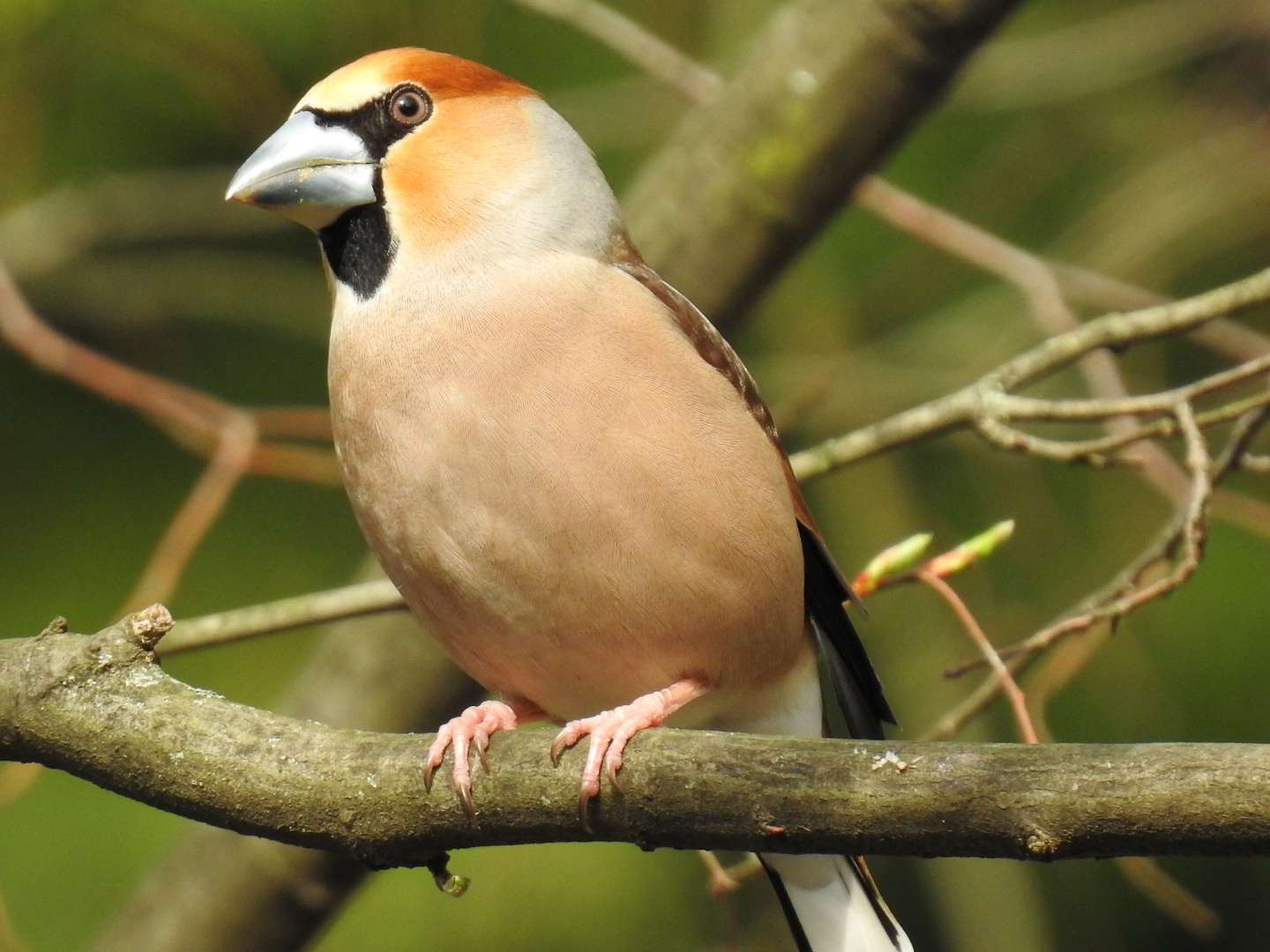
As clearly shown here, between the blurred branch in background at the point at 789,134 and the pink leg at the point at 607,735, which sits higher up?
the blurred branch in background at the point at 789,134

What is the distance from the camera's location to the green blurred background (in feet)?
14.1

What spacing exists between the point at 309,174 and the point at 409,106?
0.26 m

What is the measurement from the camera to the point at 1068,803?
1.55 metres

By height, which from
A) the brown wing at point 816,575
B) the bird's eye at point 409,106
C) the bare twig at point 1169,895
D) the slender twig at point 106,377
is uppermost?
the bird's eye at point 409,106

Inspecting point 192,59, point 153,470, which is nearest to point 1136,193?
point 192,59

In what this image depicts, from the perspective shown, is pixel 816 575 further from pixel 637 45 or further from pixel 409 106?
pixel 637 45

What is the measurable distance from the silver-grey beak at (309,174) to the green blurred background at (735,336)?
5.89 feet

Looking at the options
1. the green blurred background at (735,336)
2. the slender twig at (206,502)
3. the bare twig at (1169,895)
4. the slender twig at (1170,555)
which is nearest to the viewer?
the slender twig at (1170,555)

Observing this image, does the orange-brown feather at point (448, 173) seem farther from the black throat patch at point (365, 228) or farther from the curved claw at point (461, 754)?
the curved claw at point (461, 754)

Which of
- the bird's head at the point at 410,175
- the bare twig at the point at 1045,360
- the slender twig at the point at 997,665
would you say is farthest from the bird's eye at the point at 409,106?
the slender twig at the point at 997,665

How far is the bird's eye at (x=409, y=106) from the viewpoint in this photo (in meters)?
2.62

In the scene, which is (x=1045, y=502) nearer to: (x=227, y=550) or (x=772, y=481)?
(x=772, y=481)

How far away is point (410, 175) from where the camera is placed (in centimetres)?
257

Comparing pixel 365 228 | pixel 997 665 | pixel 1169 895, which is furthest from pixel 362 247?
pixel 1169 895
